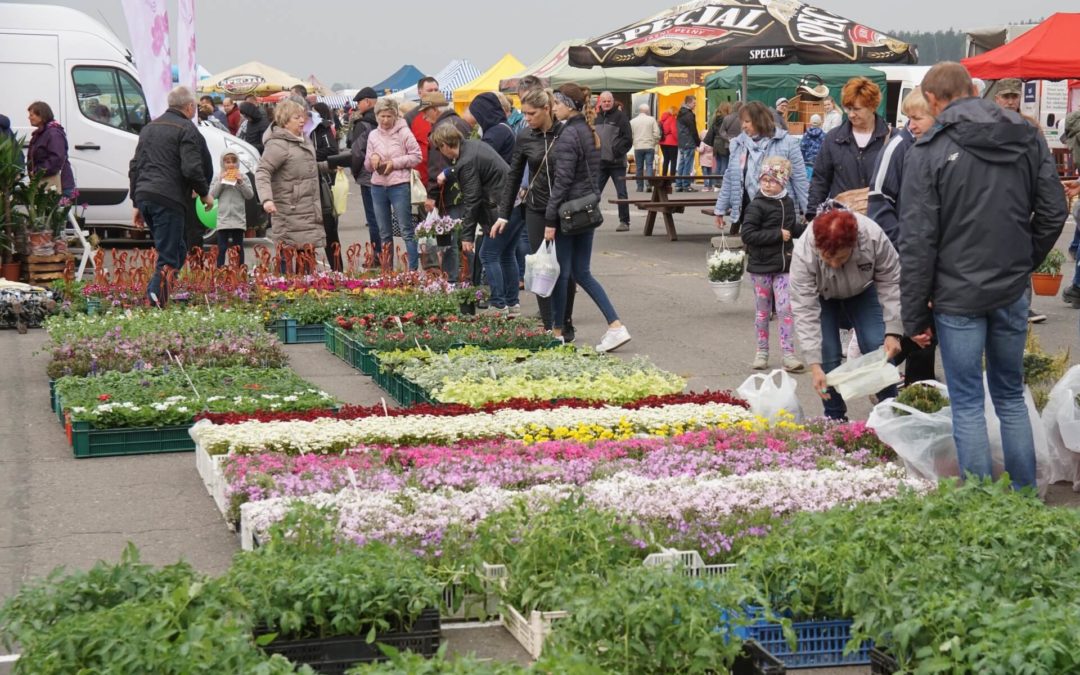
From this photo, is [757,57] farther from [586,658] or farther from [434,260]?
[586,658]

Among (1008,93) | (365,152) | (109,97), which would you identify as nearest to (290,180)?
(365,152)

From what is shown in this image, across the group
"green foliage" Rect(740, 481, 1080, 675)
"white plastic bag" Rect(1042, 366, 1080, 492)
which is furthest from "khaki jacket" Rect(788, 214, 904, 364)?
"green foliage" Rect(740, 481, 1080, 675)

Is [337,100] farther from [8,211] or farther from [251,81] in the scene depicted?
[8,211]

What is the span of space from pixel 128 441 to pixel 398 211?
720cm

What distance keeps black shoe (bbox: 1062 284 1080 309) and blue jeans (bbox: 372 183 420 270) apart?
6.32 metres

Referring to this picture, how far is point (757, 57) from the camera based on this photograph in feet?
62.1

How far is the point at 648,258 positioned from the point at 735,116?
32.1ft

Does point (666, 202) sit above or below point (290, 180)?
below

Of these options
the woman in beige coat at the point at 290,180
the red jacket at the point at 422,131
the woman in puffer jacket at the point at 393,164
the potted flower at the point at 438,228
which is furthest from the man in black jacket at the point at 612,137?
the woman in beige coat at the point at 290,180

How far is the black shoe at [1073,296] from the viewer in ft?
45.2

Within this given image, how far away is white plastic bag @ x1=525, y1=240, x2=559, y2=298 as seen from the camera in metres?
11.4

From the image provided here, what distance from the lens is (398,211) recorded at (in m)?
15.3

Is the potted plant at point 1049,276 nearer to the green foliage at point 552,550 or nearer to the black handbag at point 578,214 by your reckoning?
the black handbag at point 578,214

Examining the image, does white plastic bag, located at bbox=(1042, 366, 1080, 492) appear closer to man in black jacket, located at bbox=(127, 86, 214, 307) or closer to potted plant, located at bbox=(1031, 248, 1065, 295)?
potted plant, located at bbox=(1031, 248, 1065, 295)
